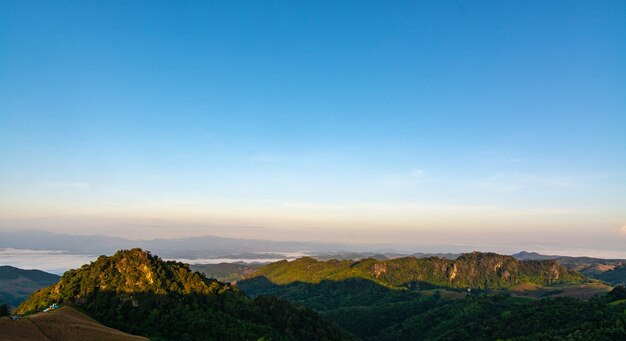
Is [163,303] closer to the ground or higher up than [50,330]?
closer to the ground

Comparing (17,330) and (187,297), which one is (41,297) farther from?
(17,330)

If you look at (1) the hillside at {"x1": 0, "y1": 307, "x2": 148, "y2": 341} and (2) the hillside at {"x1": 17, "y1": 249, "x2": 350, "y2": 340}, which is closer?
(1) the hillside at {"x1": 0, "y1": 307, "x2": 148, "y2": 341}

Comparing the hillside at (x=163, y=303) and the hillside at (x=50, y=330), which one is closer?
the hillside at (x=50, y=330)

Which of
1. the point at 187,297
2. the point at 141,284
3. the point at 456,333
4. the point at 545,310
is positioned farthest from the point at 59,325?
the point at 545,310

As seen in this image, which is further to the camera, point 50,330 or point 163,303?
point 163,303
